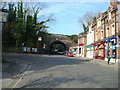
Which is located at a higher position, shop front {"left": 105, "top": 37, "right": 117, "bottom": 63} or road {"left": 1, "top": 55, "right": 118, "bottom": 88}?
shop front {"left": 105, "top": 37, "right": 117, "bottom": 63}

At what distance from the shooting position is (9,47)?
53.9m

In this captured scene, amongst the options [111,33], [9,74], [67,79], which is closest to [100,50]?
[111,33]

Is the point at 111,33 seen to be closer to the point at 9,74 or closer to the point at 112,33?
the point at 112,33

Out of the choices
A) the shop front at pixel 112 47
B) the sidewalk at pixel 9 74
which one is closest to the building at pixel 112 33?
the shop front at pixel 112 47

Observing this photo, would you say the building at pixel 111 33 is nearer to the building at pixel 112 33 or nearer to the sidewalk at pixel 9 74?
the building at pixel 112 33

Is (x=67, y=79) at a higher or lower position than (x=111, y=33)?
lower

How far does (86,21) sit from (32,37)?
A: 23.3 m

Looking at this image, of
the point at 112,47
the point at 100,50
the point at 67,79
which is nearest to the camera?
the point at 67,79

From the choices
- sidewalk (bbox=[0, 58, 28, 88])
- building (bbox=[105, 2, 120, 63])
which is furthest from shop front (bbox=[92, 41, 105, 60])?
sidewalk (bbox=[0, 58, 28, 88])

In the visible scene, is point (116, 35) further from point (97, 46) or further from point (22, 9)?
point (22, 9)

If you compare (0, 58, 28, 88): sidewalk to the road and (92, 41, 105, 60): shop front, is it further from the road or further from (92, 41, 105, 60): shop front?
(92, 41, 105, 60): shop front

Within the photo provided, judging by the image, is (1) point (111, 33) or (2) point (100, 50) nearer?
(1) point (111, 33)


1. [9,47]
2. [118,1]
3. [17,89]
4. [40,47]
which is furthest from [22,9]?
[17,89]

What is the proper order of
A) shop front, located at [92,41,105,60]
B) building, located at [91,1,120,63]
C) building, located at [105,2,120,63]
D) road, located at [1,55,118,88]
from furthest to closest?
shop front, located at [92,41,105,60]
building, located at [105,2,120,63]
building, located at [91,1,120,63]
road, located at [1,55,118,88]
